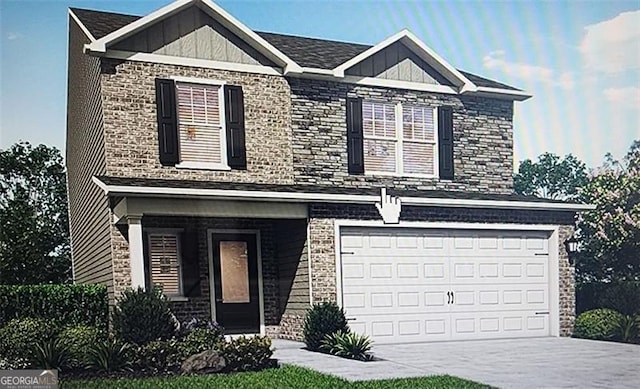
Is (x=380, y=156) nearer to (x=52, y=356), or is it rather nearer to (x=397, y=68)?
(x=397, y=68)

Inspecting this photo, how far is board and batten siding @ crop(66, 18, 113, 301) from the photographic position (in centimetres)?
337

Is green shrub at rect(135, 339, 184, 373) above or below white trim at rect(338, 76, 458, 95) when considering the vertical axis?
below

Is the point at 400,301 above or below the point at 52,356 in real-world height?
below

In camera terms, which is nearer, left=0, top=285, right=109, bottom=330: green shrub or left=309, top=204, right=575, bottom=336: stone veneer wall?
left=0, top=285, right=109, bottom=330: green shrub

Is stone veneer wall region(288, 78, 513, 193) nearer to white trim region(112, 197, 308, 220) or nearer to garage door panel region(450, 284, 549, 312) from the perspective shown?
white trim region(112, 197, 308, 220)

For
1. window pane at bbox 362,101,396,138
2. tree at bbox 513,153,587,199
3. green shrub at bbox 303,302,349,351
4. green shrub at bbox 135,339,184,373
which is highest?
window pane at bbox 362,101,396,138

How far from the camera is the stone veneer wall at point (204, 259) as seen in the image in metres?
4.53

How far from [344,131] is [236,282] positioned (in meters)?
1.64

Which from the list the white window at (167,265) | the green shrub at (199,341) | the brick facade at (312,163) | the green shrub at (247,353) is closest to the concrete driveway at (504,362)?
the green shrub at (247,353)

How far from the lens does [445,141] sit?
563cm

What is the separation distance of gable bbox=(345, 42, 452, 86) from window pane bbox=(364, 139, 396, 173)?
60 centimetres

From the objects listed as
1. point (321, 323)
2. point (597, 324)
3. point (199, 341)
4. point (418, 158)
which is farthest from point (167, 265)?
point (597, 324)

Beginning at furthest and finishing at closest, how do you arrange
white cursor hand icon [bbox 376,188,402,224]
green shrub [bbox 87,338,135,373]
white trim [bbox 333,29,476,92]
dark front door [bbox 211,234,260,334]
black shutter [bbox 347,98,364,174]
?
black shutter [bbox 347,98,364,174] → white cursor hand icon [bbox 376,188,402,224] → dark front door [bbox 211,234,260,334] → white trim [bbox 333,29,476,92] → green shrub [bbox 87,338,135,373]

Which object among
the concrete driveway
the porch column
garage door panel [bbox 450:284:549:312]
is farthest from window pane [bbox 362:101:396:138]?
the porch column
